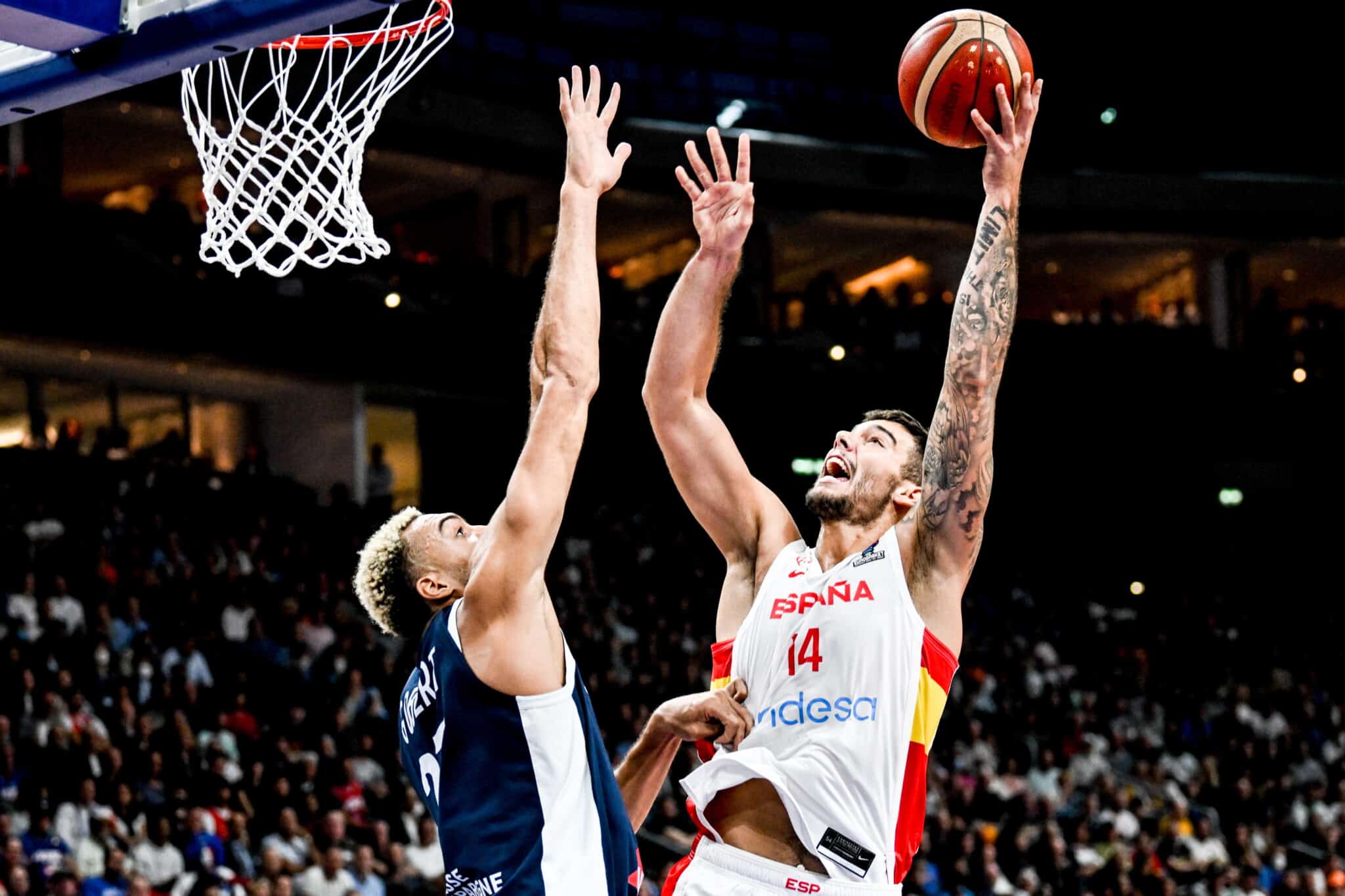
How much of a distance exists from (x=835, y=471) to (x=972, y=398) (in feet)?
1.26

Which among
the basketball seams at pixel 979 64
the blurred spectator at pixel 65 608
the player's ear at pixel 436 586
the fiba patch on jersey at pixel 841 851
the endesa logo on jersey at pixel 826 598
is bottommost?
the fiba patch on jersey at pixel 841 851

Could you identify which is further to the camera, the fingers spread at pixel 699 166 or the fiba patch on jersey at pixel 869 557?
the fingers spread at pixel 699 166

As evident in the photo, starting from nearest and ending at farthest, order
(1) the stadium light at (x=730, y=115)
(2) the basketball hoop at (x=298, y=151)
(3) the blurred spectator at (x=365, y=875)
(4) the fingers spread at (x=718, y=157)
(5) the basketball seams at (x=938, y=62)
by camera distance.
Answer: (4) the fingers spread at (x=718, y=157) < (5) the basketball seams at (x=938, y=62) < (2) the basketball hoop at (x=298, y=151) < (3) the blurred spectator at (x=365, y=875) < (1) the stadium light at (x=730, y=115)

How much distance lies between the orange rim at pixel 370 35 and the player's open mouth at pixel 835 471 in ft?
5.95

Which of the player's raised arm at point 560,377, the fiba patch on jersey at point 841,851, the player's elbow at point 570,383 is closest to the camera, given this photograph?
the player's raised arm at point 560,377

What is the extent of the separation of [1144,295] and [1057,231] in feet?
12.7

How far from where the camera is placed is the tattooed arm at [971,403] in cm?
371

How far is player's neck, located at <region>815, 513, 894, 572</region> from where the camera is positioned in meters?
3.85

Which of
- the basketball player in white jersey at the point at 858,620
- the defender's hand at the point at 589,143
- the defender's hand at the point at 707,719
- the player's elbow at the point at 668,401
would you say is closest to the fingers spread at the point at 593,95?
the defender's hand at the point at 589,143

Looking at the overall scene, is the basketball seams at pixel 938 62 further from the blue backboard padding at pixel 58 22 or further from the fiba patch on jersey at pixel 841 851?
the blue backboard padding at pixel 58 22

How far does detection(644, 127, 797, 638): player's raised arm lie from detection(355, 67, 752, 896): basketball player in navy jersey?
2.23 feet

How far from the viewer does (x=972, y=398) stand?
371 centimetres

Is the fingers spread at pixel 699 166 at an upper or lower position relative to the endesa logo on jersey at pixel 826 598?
upper

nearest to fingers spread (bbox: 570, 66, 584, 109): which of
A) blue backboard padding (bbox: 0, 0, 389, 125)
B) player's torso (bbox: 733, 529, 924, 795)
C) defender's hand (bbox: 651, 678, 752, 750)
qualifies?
blue backboard padding (bbox: 0, 0, 389, 125)
